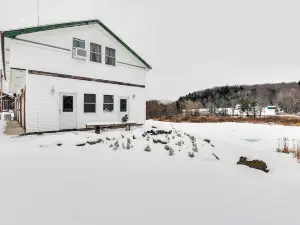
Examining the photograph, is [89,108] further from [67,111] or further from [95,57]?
[95,57]

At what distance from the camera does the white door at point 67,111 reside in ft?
39.3

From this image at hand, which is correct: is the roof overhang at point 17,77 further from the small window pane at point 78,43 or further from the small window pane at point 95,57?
the small window pane at point 95,57

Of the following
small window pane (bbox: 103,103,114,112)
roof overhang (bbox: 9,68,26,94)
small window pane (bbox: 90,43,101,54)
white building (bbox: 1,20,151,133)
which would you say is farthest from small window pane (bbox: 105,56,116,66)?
roof overhang (bbox: 9,68,26,94)

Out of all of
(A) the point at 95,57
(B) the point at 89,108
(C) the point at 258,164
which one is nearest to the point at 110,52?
(A) the point at 95,57

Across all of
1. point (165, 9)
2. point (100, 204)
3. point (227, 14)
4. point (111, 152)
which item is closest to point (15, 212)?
point (100, 204)

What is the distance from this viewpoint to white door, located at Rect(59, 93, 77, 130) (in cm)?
1198

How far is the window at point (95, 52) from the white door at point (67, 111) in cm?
284

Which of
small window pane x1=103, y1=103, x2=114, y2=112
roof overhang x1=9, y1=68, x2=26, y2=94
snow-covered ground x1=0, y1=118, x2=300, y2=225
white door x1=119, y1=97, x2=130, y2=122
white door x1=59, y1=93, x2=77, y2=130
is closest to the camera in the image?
snow-covered ground x1=0, y1=118, x2=300, y2=225

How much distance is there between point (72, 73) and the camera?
1244 cm

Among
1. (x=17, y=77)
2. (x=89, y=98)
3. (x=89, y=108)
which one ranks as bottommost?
(x=89, y=108)

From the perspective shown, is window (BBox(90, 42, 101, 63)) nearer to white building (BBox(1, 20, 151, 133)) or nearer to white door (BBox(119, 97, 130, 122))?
white building (BBox(1, 20, 151, 133))

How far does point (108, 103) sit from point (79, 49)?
12.8 feet

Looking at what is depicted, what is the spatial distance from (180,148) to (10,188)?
5235 mm

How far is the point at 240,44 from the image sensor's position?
110ft
